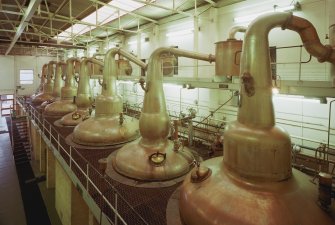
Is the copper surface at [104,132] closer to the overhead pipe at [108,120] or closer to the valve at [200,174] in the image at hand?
the overhead pipe at [108,120]

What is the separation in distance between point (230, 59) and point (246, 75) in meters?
2.28

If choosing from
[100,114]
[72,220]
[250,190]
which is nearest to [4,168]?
[72,220]

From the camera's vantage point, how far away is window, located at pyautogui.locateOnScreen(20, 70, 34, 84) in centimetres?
2441

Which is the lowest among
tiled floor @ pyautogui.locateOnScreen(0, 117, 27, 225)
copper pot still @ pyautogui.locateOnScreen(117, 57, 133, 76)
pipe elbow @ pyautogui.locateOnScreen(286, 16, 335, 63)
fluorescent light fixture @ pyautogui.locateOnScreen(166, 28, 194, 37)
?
tiled floor @ pyautogui.locateOnScreen(0, 117, 27, 225)

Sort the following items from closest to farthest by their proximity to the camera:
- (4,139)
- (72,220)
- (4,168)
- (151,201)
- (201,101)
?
(151,201), (72,220), (201,101), (4,168), (4,139)

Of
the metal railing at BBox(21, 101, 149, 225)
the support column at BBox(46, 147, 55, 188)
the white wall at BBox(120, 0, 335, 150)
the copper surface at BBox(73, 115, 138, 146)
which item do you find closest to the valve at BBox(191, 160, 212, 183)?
the metal railing at BBox(21, 101, 149, 225)

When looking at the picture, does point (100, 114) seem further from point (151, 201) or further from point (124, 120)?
point (151, 201)

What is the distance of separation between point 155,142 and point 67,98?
23.1 feet

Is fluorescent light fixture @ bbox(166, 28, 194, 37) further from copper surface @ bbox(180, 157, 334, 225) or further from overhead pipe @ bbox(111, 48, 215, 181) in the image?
copper surface @ bbox(180, 157, 334, 225)

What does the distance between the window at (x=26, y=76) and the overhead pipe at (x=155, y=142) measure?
24314 mm

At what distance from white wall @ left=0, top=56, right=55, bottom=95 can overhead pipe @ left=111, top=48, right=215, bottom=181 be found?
2390 centimetres

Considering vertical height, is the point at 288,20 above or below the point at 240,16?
below

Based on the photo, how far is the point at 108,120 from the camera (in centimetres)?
642

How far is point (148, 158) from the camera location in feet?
15.0
